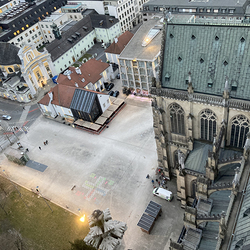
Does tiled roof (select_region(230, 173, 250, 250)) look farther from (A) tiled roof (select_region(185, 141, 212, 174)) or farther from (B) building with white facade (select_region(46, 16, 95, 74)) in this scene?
(B) building with white facade (select_region(46, 16, 95, 74))

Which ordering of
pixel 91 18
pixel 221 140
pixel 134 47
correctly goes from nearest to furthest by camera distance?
pixel 221 140 < pixel 134 47 < pixel 91 18

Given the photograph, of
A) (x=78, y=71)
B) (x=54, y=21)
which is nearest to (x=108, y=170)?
(x=78, y=71)

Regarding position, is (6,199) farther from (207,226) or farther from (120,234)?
(120,234)

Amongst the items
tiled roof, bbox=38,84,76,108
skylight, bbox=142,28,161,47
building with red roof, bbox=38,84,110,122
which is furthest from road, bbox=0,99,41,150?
skylight, bbox=142,28,161,47

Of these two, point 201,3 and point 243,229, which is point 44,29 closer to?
point 201,3

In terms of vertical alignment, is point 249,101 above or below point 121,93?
above

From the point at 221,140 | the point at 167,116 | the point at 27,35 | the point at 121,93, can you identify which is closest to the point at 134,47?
the point at 121,93

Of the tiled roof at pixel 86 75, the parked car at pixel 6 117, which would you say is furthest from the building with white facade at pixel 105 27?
the parked car at pixel 6 117
